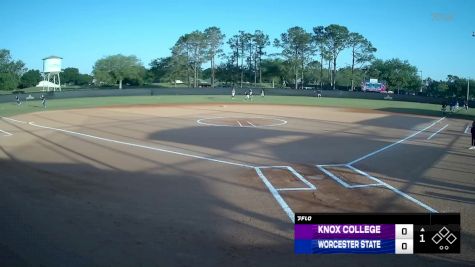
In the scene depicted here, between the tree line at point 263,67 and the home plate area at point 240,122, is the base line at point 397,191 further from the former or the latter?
the tree line at point 263,67

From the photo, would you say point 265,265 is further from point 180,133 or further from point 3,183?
point 180,133

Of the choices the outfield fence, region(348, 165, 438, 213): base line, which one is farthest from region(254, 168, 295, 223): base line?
the outfield fence

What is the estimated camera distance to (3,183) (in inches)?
459

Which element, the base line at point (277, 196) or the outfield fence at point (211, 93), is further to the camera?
the outfield fence at point (211, 93)

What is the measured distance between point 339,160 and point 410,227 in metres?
9.59

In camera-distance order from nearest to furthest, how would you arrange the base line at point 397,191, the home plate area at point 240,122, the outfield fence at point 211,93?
the base line at point 397,191, the home plate area at point 240,122, the outfield fence at point 211,93
